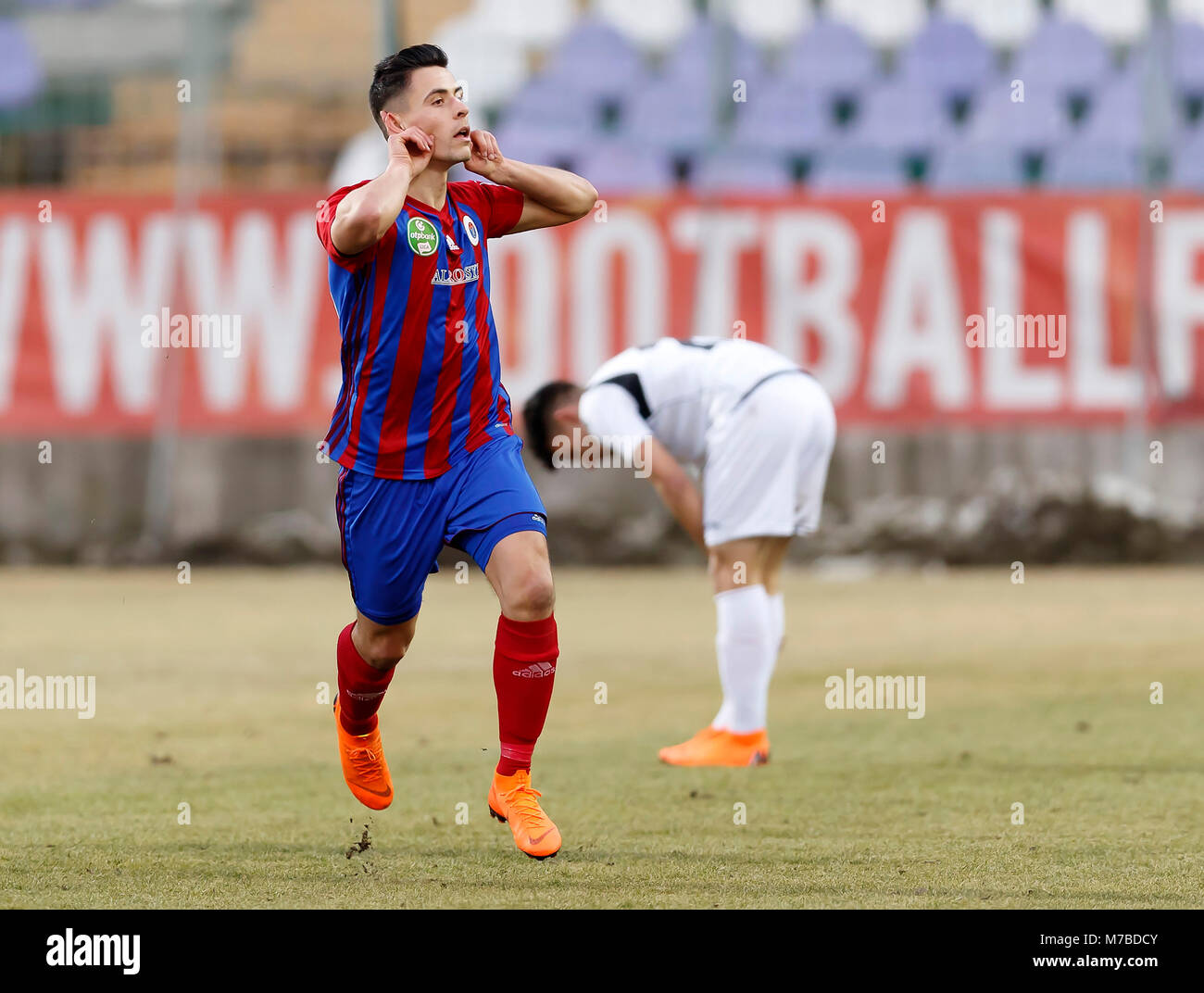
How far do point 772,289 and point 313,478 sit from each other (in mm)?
4464

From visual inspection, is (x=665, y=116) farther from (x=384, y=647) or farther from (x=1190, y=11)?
(x=384, y=647)

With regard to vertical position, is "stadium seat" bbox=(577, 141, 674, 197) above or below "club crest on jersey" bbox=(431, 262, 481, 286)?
above

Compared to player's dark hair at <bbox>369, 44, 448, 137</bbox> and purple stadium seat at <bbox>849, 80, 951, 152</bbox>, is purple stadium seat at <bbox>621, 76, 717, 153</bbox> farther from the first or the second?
player's dark hair at <bbox>369, 44, 448, 137</bbox>

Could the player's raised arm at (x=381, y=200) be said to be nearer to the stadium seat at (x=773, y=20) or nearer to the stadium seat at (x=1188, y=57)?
the stadium seat at (x=773, y=20)

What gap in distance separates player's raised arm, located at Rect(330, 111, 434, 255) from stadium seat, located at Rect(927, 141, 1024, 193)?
13788 millimetres

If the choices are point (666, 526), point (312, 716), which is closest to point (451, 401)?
point (312, 716)

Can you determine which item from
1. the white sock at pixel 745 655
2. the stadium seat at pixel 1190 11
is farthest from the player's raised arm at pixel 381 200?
the stadium seat at pixel 1190 11

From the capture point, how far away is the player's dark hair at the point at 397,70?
539cm

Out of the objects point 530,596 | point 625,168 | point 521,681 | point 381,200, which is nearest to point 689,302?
point 625,168

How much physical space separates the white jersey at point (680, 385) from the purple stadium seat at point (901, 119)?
11.4m

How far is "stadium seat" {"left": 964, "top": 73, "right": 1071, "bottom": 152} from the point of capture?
61.3 feet

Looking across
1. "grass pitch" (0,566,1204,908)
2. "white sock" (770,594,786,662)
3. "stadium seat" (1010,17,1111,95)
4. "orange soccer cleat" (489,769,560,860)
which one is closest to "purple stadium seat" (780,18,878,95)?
"stadium seat" (1010,17,1111,95)

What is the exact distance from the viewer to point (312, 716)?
858 cm
